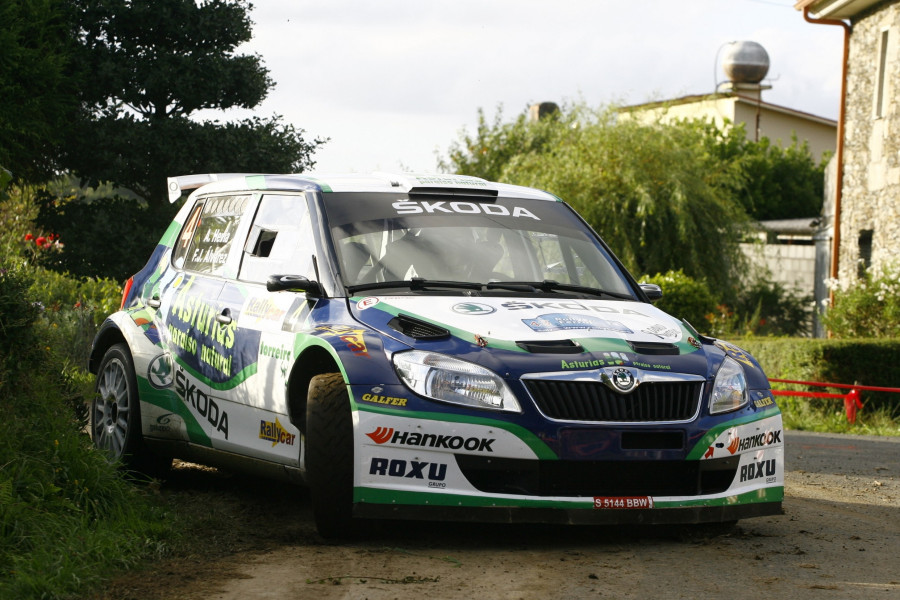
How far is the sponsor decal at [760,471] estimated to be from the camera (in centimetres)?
647

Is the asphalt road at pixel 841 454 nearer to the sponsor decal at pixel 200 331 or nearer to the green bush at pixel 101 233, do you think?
the sponsor decal at pixel 200 331

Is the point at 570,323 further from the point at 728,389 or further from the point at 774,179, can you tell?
the point at 774,179

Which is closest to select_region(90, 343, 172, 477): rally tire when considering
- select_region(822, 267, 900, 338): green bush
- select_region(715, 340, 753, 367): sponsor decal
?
select_region(715, 340, 753, 367): sponsor decal

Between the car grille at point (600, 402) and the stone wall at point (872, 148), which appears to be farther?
the stone wall at point (872, 148)

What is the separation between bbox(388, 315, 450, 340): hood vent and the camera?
6.16 m

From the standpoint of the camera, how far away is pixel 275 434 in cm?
682

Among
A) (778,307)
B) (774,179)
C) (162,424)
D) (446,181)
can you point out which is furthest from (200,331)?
(774,179)

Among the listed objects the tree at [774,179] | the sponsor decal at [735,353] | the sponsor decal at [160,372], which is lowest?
the sponsor decal at [160,372]

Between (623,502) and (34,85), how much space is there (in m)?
12.3

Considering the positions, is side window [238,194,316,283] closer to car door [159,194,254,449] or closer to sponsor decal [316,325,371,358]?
car door [159,194,254,449]

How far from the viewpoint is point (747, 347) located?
16.9m

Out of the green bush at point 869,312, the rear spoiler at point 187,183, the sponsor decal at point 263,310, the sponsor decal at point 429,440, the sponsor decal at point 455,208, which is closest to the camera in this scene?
the sponsor decal at point 429,440

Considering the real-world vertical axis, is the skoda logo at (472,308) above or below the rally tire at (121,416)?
above

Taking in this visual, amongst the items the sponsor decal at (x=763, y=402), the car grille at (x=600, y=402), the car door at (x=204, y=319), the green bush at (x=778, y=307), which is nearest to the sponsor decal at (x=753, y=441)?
the sponsor decal at (x=763, y=402)
